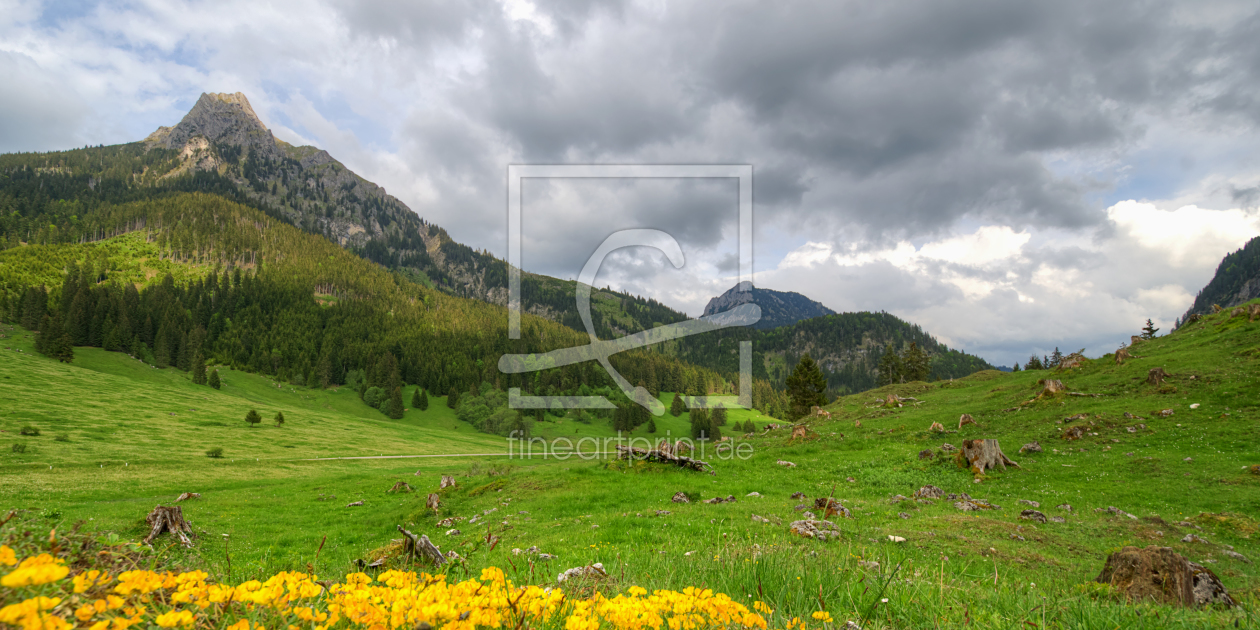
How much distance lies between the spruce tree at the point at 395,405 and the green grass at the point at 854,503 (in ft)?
211

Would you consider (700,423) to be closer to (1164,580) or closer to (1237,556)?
(1237,556)

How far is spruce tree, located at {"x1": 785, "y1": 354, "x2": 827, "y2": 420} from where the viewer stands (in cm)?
6425

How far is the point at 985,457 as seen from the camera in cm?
2034

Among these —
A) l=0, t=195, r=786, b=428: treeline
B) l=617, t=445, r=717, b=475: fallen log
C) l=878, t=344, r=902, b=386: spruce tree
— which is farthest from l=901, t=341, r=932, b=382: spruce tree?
l=617, t=445, r=717, b=475: fallen log

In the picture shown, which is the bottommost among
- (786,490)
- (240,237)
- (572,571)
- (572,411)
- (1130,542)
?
(572,411)

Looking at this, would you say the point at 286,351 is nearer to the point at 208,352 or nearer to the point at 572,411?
the point at 208,352

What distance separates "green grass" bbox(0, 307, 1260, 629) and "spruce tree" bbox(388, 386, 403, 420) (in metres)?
64.3

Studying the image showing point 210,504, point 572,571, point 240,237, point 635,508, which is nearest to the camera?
point 572,571

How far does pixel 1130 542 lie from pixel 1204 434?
15.5 metres

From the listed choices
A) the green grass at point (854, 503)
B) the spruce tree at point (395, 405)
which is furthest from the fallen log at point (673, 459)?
the spruce tree at point (395, 405)

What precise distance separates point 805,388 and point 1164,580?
62.4 metres

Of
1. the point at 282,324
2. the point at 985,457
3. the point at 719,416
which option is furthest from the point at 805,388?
the point at 282,324

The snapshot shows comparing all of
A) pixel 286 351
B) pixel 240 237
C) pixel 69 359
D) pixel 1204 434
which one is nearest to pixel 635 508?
pixel 1204 434

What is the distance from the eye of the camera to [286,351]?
13362 cm
